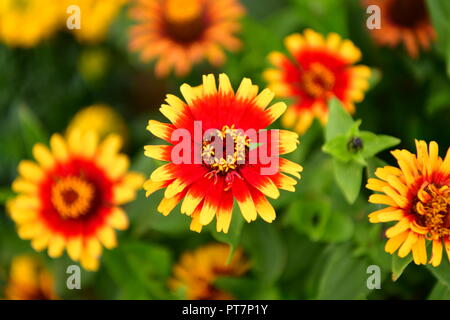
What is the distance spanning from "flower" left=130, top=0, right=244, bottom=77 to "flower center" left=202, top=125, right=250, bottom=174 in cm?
50

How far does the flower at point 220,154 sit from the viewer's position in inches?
29.4

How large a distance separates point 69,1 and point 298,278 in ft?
3.38

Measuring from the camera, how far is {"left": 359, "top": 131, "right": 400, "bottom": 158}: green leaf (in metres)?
0.84

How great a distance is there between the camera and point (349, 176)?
2.85 feet

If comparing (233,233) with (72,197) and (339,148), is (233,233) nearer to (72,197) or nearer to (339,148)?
(339,148)

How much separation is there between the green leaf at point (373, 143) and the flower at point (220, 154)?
0.51ft

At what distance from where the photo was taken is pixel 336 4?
125cm

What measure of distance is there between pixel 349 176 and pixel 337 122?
3.8 inches
